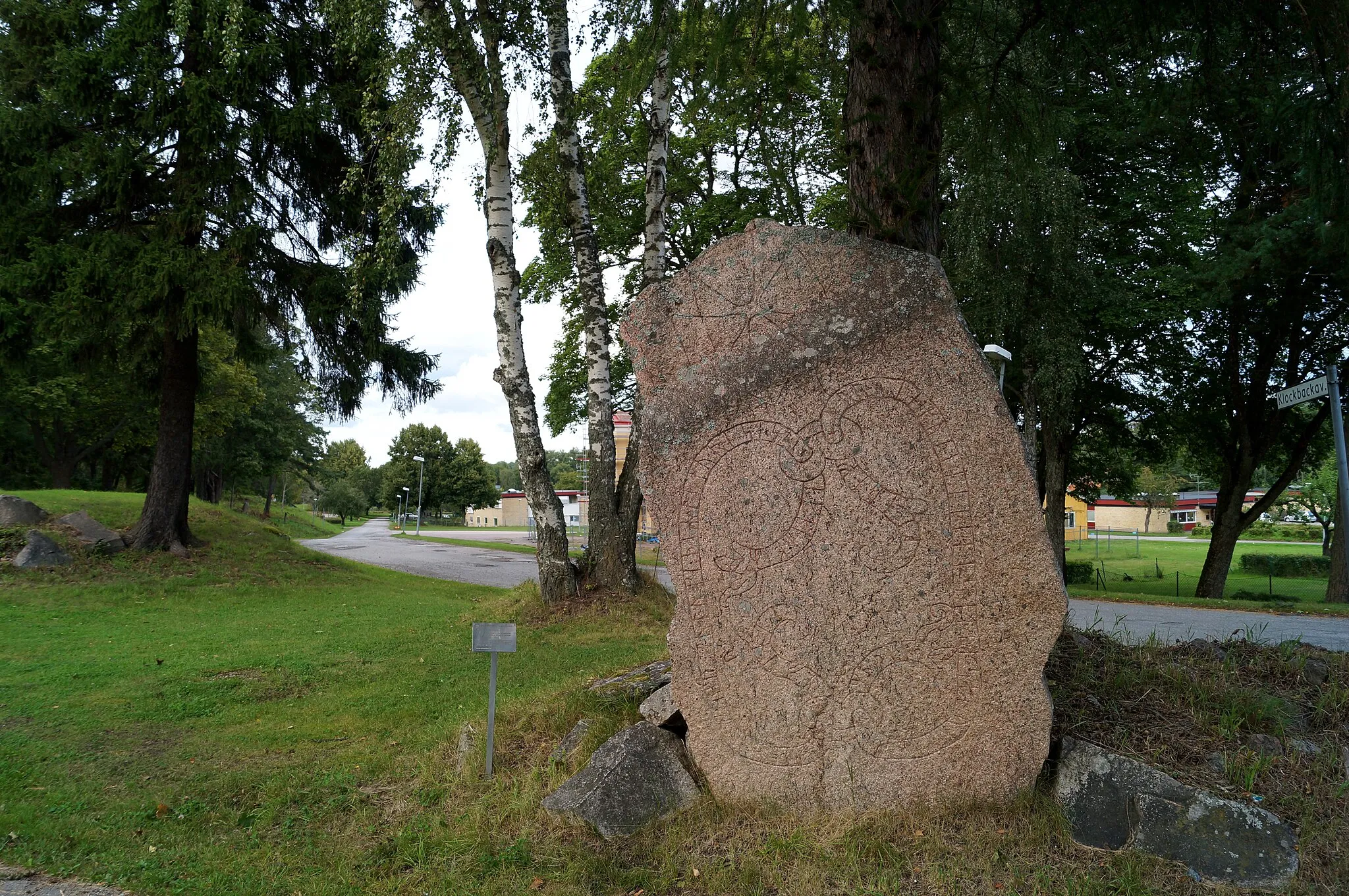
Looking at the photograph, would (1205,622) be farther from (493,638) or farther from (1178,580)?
(1178,580)

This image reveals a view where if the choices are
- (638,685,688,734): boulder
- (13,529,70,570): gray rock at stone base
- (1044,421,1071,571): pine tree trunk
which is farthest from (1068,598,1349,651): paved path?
(13,529,70,570): gray rock at stone base

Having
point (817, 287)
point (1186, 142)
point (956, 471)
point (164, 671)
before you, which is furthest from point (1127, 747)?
point (164, 671)

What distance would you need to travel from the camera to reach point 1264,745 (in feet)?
13.4

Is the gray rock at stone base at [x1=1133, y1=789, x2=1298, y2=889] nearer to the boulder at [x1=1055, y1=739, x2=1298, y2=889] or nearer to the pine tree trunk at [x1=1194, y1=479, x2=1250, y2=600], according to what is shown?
the boulder at [x1=1055, y1=739, x2=1298, y2=889]

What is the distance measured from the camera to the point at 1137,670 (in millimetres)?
4750

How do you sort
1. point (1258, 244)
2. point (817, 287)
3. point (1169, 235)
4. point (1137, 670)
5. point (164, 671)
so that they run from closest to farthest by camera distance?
point (817, 287) < point (1137, 670) < point (164, 671) < point (1258, 244) < point (1169, 235)

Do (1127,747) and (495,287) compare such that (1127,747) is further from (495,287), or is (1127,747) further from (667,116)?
(667,116)

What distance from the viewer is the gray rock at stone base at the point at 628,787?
13.7 ft

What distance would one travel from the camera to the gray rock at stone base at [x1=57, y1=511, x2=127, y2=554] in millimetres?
14539

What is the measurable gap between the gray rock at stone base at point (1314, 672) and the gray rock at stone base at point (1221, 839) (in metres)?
1.65

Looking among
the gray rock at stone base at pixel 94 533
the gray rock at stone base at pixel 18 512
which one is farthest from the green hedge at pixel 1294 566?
the gray rock at stone base at pixel 18 512

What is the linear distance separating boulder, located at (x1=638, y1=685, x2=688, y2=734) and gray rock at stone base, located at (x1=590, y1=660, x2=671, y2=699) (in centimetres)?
42

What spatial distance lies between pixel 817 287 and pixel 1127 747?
2.79m

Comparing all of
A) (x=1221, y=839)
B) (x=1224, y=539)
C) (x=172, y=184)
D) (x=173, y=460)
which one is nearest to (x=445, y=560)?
(x=173, y=460)
